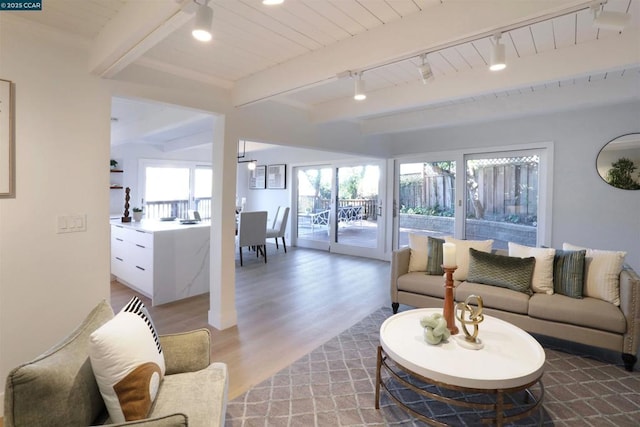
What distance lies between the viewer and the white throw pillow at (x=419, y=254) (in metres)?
3.55

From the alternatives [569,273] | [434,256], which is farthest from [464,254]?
[569,273]

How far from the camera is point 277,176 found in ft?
26.6

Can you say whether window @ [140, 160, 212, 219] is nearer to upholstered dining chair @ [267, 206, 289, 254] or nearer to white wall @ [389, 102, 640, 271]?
upholstered dining chair @ [267, 206, 289, 254]

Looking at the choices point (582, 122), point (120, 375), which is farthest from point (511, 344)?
point (582, 122)

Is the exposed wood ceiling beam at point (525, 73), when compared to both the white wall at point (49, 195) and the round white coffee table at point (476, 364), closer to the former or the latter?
the round white coffee table at point (476, 364)

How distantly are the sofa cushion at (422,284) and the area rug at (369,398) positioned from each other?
3.22ft

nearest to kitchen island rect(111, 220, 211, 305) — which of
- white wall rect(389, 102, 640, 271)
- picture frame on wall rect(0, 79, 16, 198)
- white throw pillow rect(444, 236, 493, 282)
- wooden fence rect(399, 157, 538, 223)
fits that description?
picture frame on wall rect(0, 79, 16, 198)

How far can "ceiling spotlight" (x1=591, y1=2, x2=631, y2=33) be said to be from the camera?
4.86ft

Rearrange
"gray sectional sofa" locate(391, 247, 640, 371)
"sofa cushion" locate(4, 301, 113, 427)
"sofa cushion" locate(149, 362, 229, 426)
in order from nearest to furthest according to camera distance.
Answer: "sofa cushion" locate(4, 301, 113, 427) < "sofa cushion" locate(149, 362, 229, 426) < "gray sectional sofa" locate(391, 247, 640, 371)

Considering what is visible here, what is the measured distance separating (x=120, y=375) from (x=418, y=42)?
2.11 metres

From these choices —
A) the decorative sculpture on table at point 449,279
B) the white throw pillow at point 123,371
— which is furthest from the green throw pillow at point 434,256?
the white throw pillow at point 123,371

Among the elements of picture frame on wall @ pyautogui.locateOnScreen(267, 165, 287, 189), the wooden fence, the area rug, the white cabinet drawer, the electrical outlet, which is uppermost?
picture frame on wall @ pyautogui.locateOnScreen(267, 165, 287, 189)

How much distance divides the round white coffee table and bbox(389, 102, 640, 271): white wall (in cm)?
298

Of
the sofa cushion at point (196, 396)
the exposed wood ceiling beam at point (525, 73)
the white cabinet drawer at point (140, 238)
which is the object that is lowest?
the sofa cushion at point (196, 396)
